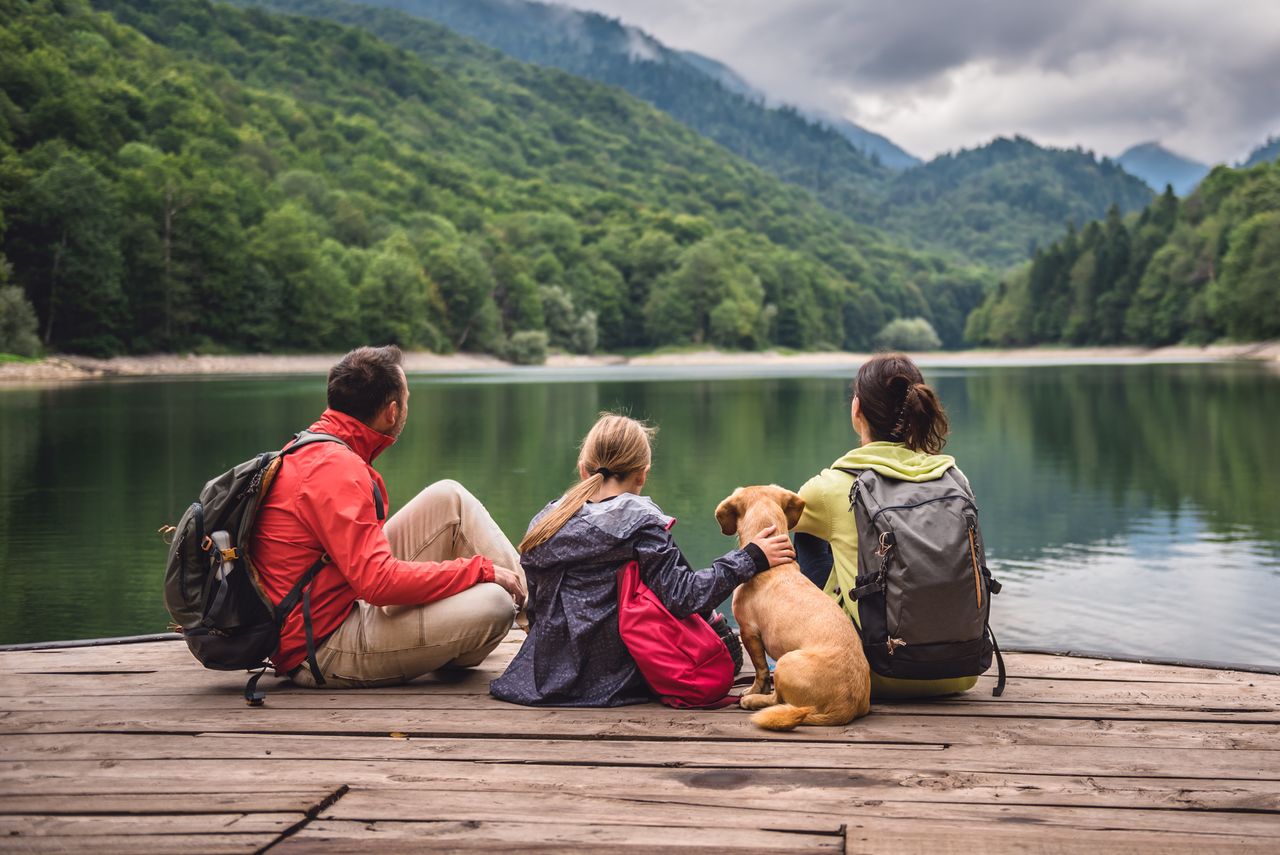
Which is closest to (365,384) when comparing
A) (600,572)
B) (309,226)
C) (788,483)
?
(600,572)

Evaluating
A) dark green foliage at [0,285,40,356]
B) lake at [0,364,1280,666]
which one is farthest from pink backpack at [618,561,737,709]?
Result: dark green foliage at [0,285,40,356]

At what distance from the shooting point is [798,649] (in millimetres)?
3787

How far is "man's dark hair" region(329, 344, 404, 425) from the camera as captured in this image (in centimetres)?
420

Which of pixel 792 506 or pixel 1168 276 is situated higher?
pixel 1168 276

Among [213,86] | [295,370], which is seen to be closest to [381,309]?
[295,370]

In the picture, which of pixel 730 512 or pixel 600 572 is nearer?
pixel 600 572

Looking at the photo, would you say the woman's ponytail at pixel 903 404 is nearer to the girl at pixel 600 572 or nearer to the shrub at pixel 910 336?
the girl at pixel 600 572

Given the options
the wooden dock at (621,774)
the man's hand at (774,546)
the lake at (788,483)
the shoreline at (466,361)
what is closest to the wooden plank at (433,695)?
the wooden dock at (621,774)

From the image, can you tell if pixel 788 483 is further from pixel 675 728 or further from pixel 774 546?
pixel 675 728

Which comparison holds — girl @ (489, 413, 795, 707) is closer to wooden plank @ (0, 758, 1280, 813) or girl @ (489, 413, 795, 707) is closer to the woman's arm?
the woman's arm

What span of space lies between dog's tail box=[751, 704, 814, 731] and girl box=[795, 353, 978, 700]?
1.94ft

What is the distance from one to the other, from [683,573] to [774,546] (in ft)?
1.24

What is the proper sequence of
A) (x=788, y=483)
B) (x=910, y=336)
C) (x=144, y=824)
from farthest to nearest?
(x=910, y=336) < (x=788, y=483) < (x=144, y=824)

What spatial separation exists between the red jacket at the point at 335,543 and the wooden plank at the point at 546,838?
1248 millimetres
